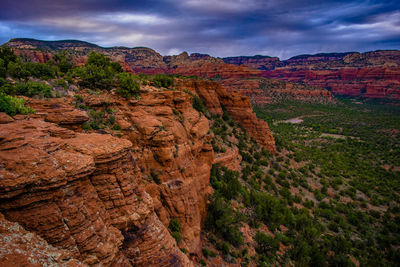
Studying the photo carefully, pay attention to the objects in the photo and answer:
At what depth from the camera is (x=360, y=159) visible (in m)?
53.2

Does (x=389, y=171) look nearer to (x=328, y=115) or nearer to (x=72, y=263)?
(x=72, y=263)

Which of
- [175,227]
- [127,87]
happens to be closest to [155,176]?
[175,227]

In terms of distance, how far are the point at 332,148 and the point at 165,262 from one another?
2661 inches

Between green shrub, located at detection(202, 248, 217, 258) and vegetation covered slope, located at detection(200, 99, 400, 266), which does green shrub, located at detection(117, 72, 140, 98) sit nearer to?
vegetation covered slope, located at detection(200, 99, 400, 266)

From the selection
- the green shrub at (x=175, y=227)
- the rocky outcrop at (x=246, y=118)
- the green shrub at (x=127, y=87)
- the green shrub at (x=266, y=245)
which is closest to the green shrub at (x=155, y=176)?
the green shrub at (x=175, y=227)

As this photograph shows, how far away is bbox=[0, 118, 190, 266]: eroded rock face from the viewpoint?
19.7ft

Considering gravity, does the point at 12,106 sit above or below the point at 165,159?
above

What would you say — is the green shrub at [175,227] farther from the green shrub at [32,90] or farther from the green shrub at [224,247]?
the green shrub at [32,90]

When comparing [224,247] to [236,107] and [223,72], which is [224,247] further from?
[223,72]

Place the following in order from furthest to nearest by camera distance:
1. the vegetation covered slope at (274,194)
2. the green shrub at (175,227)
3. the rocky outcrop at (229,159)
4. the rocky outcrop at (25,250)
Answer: the rocky outcrop at (229,159), the vegetation covered slope at (274,194), the green shrub at (175,227), the rocky outcrop at (25,250)

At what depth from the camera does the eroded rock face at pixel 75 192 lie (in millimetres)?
6000

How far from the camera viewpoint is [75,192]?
7.29 meters

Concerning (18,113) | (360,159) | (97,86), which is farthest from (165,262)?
(360,159)

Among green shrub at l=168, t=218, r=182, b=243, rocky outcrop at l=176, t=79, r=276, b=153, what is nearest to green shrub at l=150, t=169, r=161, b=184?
green shrub at l=168, t=218, r=182, b=243
